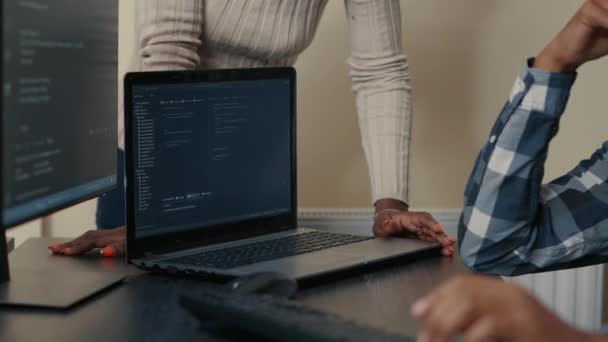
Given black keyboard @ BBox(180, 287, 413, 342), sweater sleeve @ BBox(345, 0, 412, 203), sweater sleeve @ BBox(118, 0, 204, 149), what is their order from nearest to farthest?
1. black keyboard @ BBox(180, 287, 413, 342)
2. sweater sleeve @ BBox(118, 0, 204, 149)
3. sweater sleeve @ BBox(345, 0, 412, 203)

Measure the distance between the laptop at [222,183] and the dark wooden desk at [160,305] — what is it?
0.03 m

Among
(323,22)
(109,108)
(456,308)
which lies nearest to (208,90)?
(109,108)

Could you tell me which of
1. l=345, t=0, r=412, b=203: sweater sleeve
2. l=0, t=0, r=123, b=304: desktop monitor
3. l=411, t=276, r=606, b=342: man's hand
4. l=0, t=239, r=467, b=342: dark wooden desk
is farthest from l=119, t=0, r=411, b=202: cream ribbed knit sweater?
l=411, t=276, r=606, b=342: man's hand

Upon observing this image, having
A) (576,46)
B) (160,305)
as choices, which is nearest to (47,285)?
(160,305)

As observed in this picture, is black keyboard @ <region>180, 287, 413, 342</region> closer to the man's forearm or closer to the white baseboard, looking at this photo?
the man's forearm

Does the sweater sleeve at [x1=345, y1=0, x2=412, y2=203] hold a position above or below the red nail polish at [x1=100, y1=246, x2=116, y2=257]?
above

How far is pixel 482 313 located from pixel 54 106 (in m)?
0.58

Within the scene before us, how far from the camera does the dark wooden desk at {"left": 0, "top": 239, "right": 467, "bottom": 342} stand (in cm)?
93

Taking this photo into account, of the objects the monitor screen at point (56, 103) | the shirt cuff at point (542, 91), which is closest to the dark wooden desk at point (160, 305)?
the monitor screen at point (56, 103)

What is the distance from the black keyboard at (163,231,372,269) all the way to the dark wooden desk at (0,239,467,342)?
4 cm

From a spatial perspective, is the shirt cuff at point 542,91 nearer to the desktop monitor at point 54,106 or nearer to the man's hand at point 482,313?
the desktop monitor at point 54,106

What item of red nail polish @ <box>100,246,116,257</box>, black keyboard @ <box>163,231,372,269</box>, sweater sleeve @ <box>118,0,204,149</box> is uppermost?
sweater sleeve @ <box>118,0,204,149</box>

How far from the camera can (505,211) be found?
4.21ft

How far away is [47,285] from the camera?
1.12 meters
